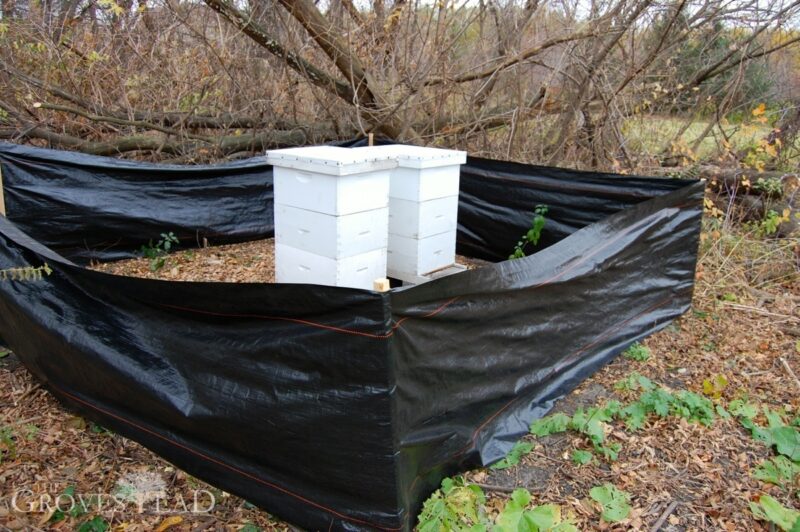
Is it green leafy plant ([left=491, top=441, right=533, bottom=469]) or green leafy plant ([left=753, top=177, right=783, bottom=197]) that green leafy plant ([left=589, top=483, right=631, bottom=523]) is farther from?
green leafy plant ([left=753, top=177, right=783, bottom=197])

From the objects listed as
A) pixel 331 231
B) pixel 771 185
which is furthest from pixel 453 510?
pixel 771 185

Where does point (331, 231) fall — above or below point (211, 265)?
above

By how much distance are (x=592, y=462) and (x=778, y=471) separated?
31.1 inches

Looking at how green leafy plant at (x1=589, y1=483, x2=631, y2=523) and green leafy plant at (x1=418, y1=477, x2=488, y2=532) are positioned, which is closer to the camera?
green leafy plant at (x1=418, y1=477, x2=488, y2=532)

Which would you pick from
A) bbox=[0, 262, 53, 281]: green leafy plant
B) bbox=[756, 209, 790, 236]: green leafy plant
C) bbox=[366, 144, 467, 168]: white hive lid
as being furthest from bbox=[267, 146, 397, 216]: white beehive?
bbox=[756, 209, 790, 236]: green leafy plant

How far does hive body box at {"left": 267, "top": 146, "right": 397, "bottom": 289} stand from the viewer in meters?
3.53

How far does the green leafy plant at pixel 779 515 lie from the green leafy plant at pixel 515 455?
89 centimetres

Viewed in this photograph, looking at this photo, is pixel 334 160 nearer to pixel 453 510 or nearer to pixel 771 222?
pixel 453 510

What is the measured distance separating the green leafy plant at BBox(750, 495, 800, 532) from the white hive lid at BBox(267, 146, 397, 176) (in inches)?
94.4

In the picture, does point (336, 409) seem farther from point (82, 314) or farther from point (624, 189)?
point (624, 189)

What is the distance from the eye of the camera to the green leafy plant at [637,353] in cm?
370

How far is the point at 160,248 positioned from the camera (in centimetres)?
519

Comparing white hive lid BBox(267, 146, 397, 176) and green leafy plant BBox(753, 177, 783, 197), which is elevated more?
white hive lid BBox(267, 146, 397, 176)

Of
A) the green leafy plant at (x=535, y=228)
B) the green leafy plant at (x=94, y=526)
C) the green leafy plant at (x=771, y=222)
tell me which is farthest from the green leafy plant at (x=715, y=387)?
the green leafy plant at (x=94, y=526)
